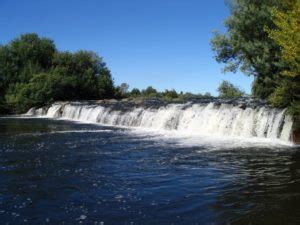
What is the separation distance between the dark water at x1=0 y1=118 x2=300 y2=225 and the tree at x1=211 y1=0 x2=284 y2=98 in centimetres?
1099

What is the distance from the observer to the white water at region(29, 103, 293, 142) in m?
22.1

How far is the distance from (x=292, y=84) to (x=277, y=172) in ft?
33.0

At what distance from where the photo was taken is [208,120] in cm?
2680

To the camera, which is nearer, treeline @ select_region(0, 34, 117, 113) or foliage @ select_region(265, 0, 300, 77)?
foliage @ select_region(265, 0, 300, 77)

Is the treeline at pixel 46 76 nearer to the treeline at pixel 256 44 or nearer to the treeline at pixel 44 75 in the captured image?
the treeline at pixel 44 75

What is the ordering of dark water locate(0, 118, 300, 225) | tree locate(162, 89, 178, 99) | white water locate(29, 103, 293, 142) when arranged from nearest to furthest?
1. dark water locate(0, 118, 300, 225)
2. white water locate(29, 103, 293, 142)
3. tree locate(162, 89, 178, 99)

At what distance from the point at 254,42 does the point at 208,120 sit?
23.4 ft

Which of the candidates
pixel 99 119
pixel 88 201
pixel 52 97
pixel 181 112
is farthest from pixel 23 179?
pixel 52 97

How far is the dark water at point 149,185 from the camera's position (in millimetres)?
9219

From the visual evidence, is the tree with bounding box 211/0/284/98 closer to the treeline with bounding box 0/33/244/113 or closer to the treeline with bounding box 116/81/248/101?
the treeline with bounding box 0/33/244/113

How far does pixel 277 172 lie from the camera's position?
1342 cm

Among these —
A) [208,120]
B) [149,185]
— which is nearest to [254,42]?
[208,120]

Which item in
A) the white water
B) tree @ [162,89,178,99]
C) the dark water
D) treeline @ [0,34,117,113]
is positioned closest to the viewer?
the dark water

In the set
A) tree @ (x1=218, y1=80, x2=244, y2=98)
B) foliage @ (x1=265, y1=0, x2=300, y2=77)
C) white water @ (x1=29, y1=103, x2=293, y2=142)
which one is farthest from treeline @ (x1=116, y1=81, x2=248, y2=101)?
foliage @ (x1=265, y1=0, x2=300, y2=77)
